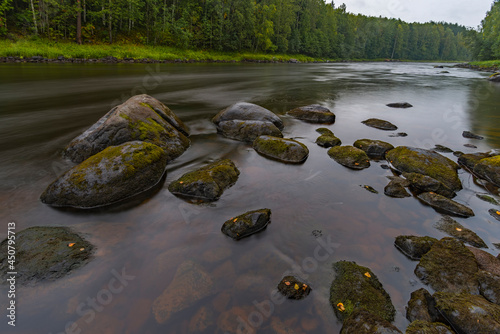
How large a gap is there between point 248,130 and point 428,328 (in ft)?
26.9

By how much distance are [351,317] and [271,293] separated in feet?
3.58

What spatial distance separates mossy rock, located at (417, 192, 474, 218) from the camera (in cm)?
561

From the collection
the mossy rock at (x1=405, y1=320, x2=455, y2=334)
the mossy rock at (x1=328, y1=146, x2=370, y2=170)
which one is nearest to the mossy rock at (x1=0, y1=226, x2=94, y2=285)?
the mossy rock at (x1=405, y1=320, x2=455, y2=334)

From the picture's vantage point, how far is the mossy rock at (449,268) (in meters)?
3.72

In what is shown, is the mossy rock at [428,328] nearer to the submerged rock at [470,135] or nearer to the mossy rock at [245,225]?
the mossy rock at [245,225]

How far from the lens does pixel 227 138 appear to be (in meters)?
10.4

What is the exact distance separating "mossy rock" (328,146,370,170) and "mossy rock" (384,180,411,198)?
1.45 metres

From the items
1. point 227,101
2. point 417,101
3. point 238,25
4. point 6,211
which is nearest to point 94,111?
point 227,101

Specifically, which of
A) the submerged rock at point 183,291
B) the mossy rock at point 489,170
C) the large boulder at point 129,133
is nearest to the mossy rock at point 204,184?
the large boulder at point 129,133

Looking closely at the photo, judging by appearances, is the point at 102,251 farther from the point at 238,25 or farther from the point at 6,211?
the point at 238,25

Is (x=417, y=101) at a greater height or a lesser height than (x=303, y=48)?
lesser

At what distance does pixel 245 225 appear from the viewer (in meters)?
4.88

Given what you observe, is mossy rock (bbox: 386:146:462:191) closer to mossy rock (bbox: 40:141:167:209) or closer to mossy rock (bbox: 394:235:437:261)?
mossy rock (bbox: 394:235:437:261)

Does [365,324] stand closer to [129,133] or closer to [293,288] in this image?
[293,288]
